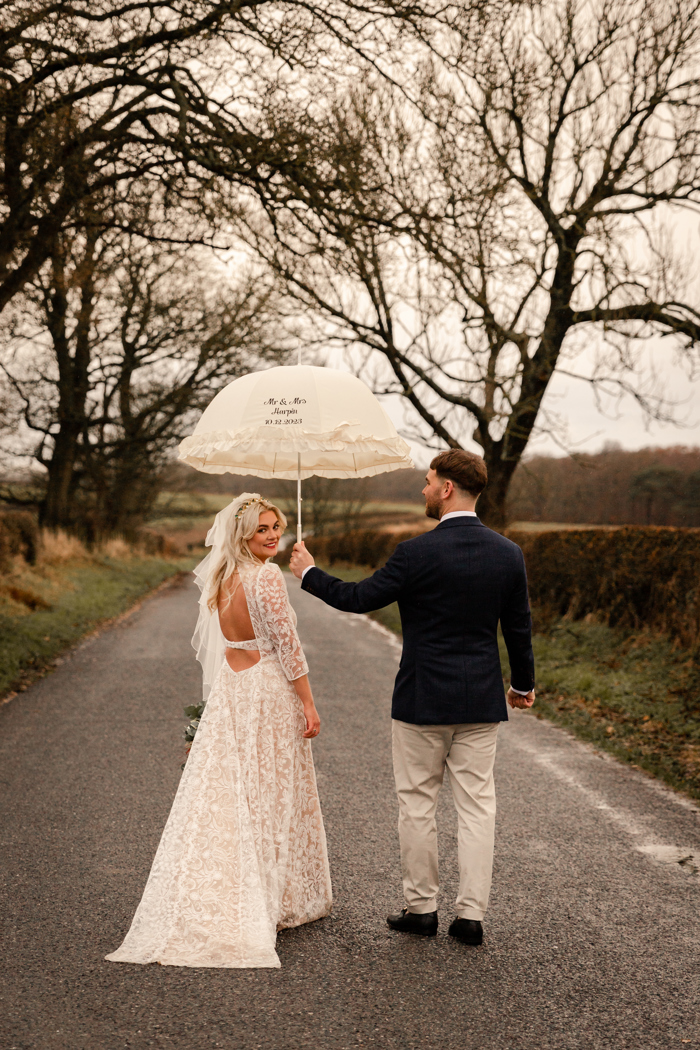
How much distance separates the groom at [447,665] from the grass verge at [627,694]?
303cm

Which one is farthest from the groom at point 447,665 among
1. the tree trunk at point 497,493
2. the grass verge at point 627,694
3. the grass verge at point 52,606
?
the tree trunk at point 497,493

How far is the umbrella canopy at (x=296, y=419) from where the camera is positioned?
4180mm

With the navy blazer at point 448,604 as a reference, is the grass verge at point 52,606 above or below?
below

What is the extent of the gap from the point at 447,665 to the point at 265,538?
1051 millimetres

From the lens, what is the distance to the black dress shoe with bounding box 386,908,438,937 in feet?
13.1

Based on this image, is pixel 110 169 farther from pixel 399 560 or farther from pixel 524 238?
pixel 399 560

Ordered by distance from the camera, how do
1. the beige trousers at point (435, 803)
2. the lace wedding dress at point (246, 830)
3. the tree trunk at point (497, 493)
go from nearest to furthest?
the lace wedding dress at point (246, 830), the beige trousers at point (435, 803), the tree trunk at point (497, 493)

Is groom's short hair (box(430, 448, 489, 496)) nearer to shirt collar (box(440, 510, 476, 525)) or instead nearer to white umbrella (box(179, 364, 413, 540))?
shirt collar (box(440, 510, 476, 525))

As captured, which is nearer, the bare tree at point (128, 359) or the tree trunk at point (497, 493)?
the tree trunk at point (497, 493)

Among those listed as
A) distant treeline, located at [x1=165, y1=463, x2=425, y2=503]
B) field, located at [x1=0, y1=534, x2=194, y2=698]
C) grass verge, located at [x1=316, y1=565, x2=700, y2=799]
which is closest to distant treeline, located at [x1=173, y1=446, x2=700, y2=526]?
grass verge, located at [x1=316, y1=565, x2=700, y2=799]

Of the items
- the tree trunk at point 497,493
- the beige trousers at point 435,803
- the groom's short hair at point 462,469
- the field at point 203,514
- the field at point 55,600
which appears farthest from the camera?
the field at point 203,514

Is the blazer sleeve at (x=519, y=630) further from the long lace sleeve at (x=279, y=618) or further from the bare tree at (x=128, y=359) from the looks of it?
the bare tree at (x=128, y=359)

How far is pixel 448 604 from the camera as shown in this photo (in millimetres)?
4047

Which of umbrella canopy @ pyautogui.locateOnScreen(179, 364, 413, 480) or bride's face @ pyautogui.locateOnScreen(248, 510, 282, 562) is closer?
umbrella canopy @ pyautogui.locateOnScreen(179, 364, 413, 480)
